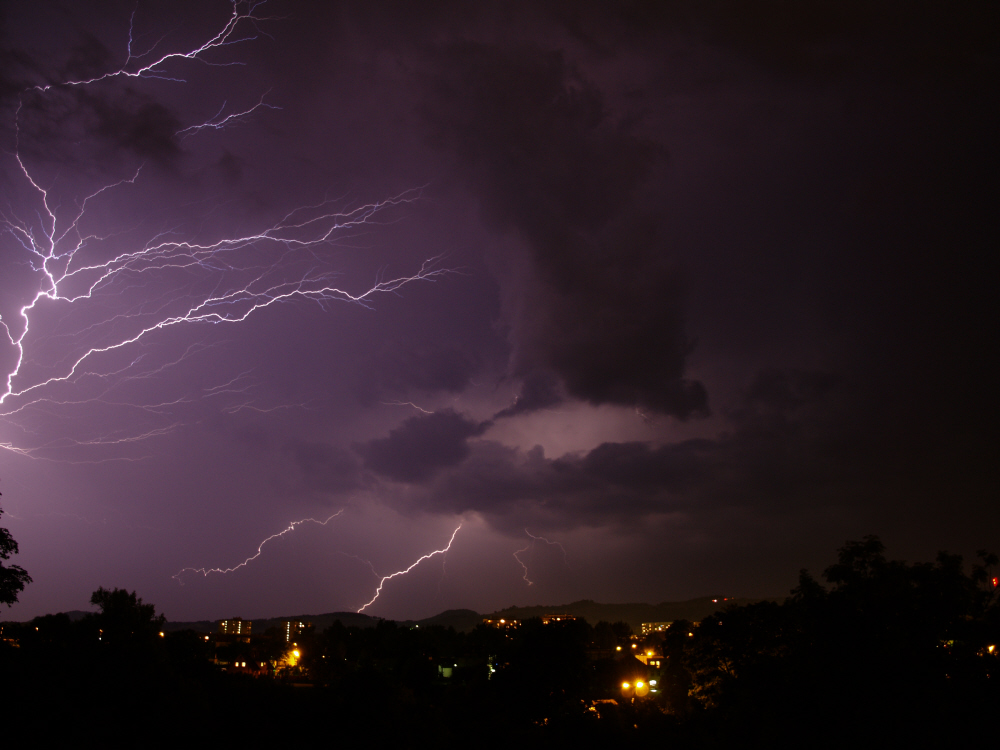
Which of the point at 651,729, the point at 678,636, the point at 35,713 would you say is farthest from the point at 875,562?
the point at 678,636

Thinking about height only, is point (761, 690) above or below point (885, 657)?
below

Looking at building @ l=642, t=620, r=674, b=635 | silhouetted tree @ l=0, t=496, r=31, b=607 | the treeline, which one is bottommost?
building @ l=642, t=620, r=674, b=635

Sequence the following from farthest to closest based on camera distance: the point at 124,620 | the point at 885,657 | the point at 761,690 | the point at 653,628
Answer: the point at 653,628 → the point at 124,620 → the point at 761,690 → the point at 885,657

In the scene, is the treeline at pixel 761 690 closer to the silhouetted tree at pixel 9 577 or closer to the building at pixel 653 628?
the silhouetted tree at pixel 9 577

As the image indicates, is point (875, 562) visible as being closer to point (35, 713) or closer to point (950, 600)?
point (950, 600)

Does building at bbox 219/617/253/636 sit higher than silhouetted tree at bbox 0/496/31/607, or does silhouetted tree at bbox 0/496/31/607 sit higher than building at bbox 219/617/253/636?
silhouetted tree at bbox 0/496/31/607

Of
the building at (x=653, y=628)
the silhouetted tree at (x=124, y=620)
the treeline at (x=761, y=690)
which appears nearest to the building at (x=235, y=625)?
the building at (x=653, y=628)

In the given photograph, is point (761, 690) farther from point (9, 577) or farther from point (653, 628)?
point (653, 628)

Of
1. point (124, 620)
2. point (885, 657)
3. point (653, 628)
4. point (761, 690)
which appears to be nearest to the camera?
point (885, 657)

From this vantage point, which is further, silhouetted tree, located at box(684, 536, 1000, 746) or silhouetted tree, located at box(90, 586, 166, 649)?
silhouetted tree, located at box(90, 586, 166, 649)

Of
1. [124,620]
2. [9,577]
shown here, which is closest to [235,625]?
[124,620]

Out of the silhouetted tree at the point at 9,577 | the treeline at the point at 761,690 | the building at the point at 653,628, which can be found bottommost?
the building at the point at 653,628

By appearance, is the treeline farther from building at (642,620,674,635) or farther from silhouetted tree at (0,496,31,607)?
building at (642,620,674,635)

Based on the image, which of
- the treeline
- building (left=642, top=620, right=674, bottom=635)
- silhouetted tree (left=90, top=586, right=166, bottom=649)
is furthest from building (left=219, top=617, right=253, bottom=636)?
the treeline
